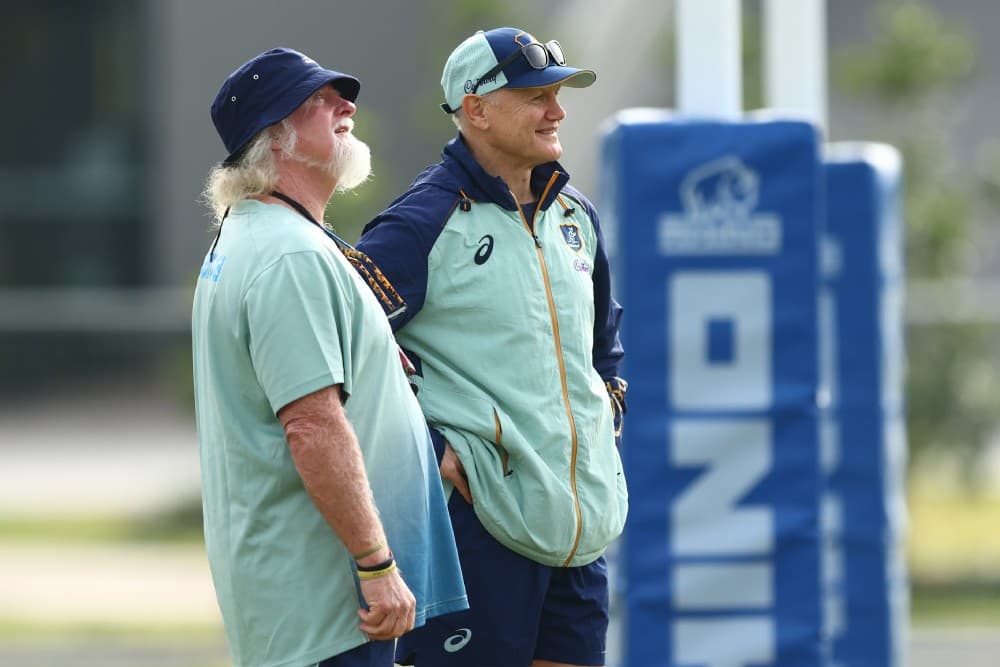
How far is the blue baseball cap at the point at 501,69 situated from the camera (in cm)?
359

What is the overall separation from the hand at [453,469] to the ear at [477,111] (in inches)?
27.1

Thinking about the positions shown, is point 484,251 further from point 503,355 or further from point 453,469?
point 453,469

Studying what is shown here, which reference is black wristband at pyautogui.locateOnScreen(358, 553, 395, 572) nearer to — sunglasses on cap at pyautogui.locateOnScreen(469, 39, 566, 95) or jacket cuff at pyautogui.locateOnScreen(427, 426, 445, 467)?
jacket cuff at pyautogui.locateOnScreen(427, 426, 445, 467)

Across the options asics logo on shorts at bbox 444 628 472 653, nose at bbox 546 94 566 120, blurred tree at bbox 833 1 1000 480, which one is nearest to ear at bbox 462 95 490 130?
nose at bbox 546 94 566 120

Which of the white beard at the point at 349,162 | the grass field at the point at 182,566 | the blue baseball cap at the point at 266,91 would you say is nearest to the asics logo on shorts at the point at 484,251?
the white beard at the point at 349,162

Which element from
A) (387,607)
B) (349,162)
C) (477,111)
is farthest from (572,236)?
(387,607)

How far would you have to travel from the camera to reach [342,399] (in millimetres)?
3018

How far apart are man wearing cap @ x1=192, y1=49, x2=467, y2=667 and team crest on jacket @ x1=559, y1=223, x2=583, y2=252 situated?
26.2 inches

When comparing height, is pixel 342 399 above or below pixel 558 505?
above

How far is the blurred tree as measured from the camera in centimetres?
1056

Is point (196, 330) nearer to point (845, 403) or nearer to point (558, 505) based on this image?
point (558, 505)

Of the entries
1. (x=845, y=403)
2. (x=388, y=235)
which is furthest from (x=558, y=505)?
(x=845, y=403)

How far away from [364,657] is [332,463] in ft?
1.28

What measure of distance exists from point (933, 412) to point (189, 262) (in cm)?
1276
